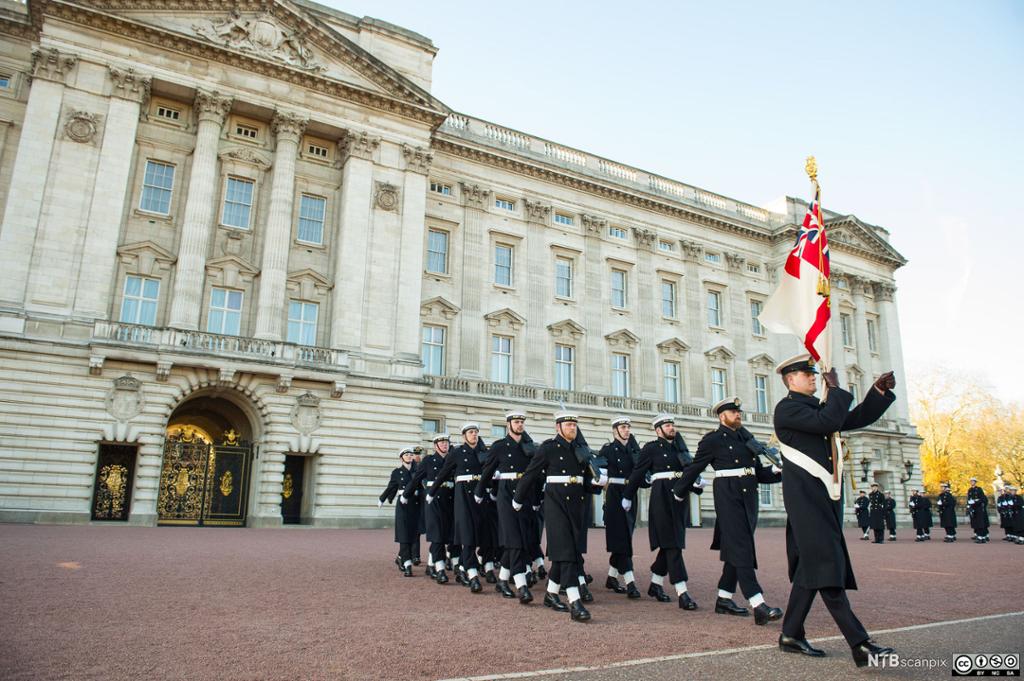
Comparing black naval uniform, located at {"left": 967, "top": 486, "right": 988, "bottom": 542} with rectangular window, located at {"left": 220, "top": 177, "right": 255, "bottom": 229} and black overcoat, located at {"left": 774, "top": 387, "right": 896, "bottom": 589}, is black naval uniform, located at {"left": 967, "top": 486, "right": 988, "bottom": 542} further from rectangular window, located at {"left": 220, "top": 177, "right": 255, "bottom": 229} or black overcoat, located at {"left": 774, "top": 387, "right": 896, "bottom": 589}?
rectangular window, located at {"left": 220, "top": 177, "right": 255, "bottom": 229}

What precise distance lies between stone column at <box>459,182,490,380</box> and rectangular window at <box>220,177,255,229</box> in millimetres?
10399

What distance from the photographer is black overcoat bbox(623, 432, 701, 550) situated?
9.70 metres

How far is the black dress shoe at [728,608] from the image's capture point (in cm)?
859

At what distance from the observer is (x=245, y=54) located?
2855 centimetres

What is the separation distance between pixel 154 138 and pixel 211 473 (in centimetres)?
1353

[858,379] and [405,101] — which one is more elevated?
[405,101]

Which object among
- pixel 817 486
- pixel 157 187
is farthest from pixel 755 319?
pixel 817 486

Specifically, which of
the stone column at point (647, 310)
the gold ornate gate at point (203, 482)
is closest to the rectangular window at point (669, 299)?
the stone column at point (647, 310)

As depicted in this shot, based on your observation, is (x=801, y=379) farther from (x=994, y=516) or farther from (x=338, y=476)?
(x=994, y=516)

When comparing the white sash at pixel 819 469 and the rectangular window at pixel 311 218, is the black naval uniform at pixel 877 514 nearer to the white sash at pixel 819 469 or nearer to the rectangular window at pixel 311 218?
the white sash at pixel 819 469

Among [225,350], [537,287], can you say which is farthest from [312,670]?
[537,287]

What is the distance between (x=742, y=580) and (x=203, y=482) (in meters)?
23.0

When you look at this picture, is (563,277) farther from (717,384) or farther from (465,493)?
(465,493)

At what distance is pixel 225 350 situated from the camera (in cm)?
2600
